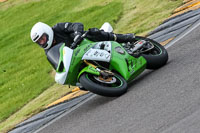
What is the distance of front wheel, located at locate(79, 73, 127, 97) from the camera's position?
7.04 metres

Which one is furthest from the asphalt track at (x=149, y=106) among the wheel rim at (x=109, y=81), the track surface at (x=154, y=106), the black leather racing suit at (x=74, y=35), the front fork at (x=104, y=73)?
the black leather racing suit at (x=74, y=35)

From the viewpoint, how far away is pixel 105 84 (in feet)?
24.1

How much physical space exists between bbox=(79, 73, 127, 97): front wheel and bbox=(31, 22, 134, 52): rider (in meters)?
0.84

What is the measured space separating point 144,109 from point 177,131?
3.84ft

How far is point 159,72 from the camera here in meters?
7.77

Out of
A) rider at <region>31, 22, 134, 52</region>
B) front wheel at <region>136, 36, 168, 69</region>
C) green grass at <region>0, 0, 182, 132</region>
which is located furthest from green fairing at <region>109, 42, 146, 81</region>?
green grass at <region>0, 0, 182, 132</region>

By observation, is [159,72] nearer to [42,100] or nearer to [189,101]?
[189,101]

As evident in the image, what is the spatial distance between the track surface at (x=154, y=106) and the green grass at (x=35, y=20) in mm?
2486

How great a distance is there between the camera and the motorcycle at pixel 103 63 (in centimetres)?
730

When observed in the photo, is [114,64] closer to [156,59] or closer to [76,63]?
[76,63]

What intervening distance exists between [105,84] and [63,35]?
149 cm

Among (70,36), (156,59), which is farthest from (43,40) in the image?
(156,59)

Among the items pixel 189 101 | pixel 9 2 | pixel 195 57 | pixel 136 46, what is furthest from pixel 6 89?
pixel 9 2

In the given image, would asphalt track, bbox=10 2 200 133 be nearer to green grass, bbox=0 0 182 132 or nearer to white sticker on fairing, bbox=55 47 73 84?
white sticker on fairing, bbox=55 47 73 84
